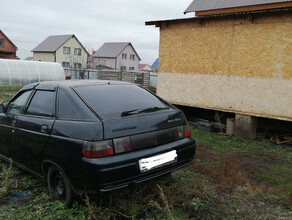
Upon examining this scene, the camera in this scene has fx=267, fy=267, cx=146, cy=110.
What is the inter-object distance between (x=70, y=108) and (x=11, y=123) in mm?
1448

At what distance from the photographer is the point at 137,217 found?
3094 millimetres

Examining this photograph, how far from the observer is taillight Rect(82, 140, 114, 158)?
280cm

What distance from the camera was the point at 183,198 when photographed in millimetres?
3461

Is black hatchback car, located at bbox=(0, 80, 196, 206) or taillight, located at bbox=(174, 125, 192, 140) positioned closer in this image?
black hatchback car, located at bbox=(0, 80, 196, 206)

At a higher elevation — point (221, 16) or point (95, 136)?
point (221, 16)

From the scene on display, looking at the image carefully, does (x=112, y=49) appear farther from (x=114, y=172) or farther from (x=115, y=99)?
(x=114, y=172)

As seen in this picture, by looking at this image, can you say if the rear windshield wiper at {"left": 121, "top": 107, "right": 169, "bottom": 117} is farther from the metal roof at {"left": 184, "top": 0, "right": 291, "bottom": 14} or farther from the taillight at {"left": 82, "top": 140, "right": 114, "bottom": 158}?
the metal roof at {"left": 184, "top": 0, "right": 291, "bottom": 14}

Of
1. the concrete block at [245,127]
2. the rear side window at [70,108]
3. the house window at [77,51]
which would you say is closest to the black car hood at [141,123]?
the rear side window at [70,108]

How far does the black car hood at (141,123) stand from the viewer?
2.90m

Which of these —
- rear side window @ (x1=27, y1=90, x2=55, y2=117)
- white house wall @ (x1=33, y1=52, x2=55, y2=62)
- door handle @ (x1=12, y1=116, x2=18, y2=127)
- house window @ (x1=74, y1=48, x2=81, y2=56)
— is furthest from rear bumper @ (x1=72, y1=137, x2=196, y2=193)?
house window @ (x1=74, y1=48, x2=81, y2=56)

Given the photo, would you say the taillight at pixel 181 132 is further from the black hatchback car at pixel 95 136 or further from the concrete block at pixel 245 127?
the concrete block at pixel 245 127

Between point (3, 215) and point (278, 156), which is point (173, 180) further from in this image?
point (278, 156)

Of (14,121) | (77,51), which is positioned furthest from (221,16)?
(77,51)

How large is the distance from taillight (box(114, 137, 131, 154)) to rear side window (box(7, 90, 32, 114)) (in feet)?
6.44
